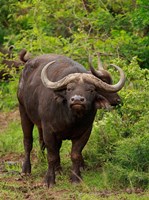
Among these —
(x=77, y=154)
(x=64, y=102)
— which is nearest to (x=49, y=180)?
(x=77, y=154)

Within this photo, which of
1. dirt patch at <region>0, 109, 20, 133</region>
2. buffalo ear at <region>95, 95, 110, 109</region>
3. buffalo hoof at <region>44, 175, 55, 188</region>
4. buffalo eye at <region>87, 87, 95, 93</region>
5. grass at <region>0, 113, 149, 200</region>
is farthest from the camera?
dirt patch at <region>0, 109, 20, 133</region>

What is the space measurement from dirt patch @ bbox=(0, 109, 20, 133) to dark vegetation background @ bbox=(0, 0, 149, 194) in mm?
166

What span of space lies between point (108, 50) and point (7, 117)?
2621mm

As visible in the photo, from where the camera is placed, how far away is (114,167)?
317 inches

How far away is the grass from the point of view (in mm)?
7230

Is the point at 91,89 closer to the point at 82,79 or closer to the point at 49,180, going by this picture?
the point at 82,79

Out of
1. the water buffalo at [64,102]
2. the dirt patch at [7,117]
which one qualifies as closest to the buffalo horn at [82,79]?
the water buffalo at [64,102]

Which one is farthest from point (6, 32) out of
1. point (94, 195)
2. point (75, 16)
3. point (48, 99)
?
point (94, 195)

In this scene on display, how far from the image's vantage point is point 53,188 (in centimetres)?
779

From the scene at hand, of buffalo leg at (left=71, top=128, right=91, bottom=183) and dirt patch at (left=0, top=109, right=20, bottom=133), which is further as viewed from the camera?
dirt patch at (left=0, top=109, right=20, bottom=133)

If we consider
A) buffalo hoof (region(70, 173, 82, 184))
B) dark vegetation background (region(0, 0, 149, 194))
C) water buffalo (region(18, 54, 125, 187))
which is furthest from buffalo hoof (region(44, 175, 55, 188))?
dark vegetation background (region(0, 0, 149, 194))

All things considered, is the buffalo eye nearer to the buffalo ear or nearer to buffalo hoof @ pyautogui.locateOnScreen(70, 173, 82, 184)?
the buffalo ear

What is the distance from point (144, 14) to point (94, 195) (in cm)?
511

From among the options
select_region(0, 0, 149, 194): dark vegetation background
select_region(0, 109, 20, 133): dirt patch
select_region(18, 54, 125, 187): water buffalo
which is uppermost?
select_region(18, 54, 125, 187): water buffalo
